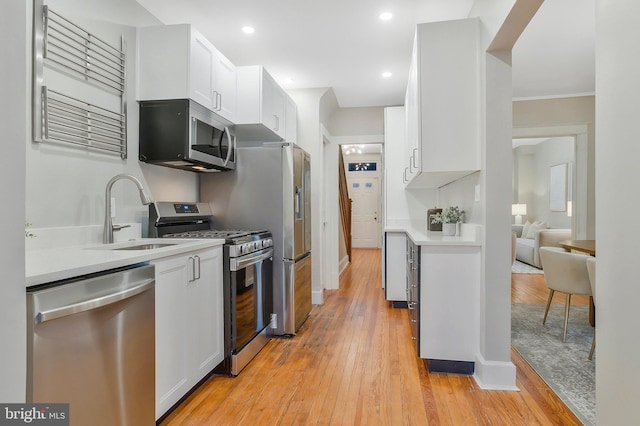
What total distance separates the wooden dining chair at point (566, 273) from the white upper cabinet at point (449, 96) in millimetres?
1239

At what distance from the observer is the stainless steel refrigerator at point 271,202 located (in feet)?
9.67

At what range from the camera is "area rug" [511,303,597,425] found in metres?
2.00

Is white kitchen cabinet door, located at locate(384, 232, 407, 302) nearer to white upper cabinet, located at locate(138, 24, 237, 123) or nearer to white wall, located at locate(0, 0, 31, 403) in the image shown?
white upper cabinet, located at locate(138, 24, 237, 123)

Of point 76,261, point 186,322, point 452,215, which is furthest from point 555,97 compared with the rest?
point 76,261

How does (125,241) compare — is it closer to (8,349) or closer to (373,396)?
(8,349)

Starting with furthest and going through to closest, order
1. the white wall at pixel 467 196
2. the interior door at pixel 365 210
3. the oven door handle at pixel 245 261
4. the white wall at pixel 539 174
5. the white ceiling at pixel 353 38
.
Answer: the interior door at pixel 365 210, the white wall at pixel 539 174, the white ceiling at pixel 353 38, the white wall at pixel 467 196, the oven door handle at pixel 245 261

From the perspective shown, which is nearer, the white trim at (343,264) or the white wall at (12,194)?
the white wall at (12,194)

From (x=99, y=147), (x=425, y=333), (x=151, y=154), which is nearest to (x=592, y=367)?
(x=425, y=333)

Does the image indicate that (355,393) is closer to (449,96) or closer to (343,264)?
(449,96)

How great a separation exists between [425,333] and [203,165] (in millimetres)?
2085

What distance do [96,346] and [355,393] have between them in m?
1.46

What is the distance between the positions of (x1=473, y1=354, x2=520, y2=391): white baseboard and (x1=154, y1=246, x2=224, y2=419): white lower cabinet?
171 centimetres

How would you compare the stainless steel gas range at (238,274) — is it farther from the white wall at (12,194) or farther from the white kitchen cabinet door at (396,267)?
the white kitchen cabinet door at (396,267)
